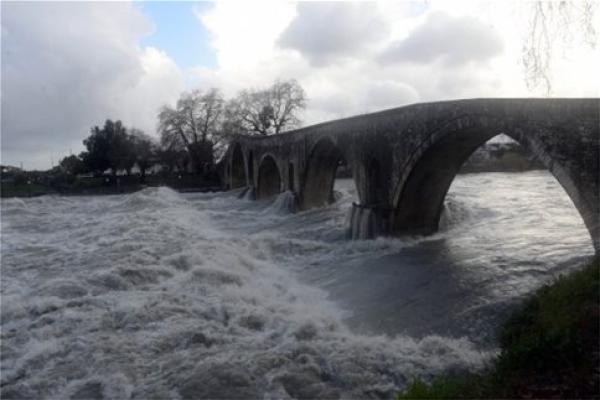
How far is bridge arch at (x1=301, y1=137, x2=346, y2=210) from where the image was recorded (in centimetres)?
2642

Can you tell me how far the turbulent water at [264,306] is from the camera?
270 inches

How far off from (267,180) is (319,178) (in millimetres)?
12617

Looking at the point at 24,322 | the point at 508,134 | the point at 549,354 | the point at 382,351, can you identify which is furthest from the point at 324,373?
the point at 508,134

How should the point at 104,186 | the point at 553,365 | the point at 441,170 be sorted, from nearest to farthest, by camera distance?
1. the point at 553,365
2. the point at 441,170
3. the point at 104,186

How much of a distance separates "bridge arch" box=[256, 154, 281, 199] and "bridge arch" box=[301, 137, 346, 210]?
429 inches

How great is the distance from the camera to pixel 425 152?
→ 49.3 feet

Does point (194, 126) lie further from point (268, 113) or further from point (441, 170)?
point (441, 170)

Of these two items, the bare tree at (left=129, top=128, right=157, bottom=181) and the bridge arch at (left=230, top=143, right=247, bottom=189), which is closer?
the bridge arch at (left=230, top=143, right=247, bottom=189)

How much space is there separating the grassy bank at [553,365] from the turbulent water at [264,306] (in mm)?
1153

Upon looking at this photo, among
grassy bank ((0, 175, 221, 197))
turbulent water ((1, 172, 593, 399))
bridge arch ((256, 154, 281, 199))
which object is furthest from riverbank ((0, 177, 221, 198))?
turbulent water ((1, 172, 593, 399))

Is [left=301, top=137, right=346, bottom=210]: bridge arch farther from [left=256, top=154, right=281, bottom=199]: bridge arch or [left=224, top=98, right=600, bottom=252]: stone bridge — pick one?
[left=256, top=154, right=281, bottom=199]: bridge arch

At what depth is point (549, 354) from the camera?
527cm

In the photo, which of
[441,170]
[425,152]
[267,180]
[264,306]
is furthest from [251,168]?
[264,306]

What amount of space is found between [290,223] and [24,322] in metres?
14.5
